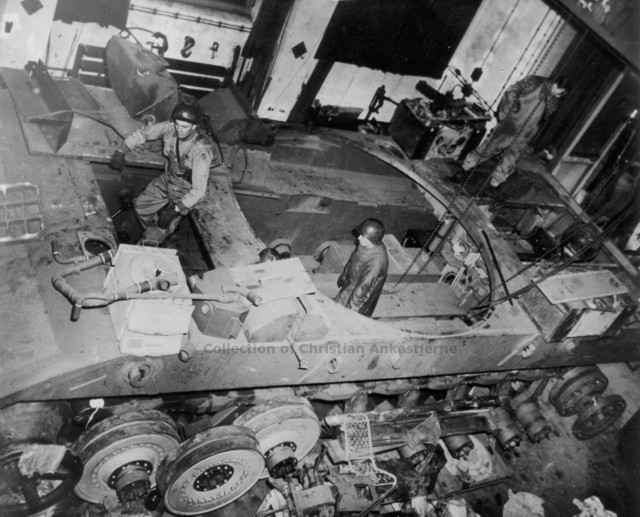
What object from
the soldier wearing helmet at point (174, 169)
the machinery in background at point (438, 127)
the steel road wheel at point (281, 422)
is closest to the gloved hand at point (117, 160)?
the soldier wearing helmet at point (174, 169)

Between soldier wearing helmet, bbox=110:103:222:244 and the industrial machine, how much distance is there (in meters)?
0.27

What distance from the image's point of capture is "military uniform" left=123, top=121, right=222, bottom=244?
4992mm

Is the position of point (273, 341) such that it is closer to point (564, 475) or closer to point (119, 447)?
point (119, 447)

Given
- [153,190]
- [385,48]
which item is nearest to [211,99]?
[153,190]

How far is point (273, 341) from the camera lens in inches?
168

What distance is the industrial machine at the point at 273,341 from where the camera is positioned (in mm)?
3676

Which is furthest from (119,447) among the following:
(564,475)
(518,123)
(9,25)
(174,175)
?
(518,123)

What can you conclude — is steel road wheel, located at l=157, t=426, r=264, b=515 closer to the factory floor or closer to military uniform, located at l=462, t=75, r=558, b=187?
the factory floor

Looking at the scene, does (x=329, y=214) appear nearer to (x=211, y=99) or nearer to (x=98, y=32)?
(x=211, y=99)

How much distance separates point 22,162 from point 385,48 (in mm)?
5939

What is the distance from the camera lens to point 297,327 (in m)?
4.25

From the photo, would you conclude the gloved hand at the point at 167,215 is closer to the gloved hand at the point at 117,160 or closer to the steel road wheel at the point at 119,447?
the gloved hand at the point at 117,160

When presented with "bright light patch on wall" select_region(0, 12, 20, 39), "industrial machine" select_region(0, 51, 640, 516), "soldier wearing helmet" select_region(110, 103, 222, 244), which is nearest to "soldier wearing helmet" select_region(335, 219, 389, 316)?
"industrial machine" select_region(0, 51, 640, 516)

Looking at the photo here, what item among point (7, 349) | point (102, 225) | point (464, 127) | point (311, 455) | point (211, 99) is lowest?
point (311, 455)
